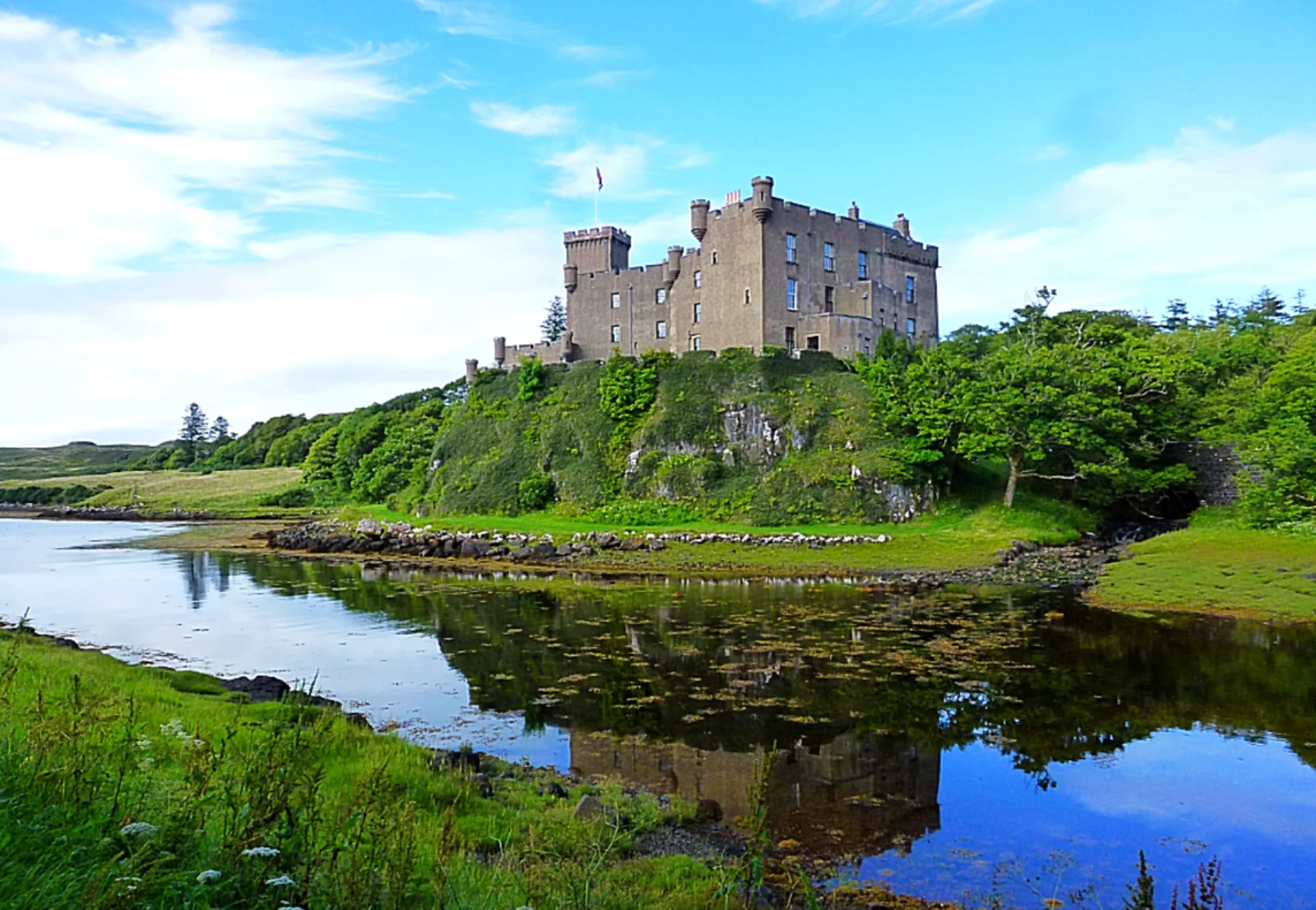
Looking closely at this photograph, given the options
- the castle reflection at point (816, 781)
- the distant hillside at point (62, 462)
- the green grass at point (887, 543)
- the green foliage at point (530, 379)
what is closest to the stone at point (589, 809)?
the castle reflection at point (816, 781)

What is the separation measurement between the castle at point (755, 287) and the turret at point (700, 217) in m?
0.06

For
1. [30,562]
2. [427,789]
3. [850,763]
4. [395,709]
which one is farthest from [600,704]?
[30,562]

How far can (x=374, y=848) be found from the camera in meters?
5.28

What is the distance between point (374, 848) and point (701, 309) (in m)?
53.9

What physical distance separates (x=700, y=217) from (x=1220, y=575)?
38.0 m

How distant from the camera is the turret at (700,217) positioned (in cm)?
5594

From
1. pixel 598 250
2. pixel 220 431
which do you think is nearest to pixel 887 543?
pixel 598 250

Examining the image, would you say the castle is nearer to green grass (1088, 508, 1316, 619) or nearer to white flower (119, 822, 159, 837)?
green grass (1088, 508, 1316, 619)

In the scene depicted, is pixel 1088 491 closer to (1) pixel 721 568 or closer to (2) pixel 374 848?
(1) pixel 721 568

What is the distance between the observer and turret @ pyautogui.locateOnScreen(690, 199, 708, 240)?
55938 millimetres

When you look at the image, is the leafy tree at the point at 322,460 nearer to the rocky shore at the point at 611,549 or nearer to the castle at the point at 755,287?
the rocky shore at the point at 611,549

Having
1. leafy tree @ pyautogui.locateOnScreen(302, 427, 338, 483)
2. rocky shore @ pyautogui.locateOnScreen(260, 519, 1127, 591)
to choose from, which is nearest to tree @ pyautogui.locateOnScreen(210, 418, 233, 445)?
leafy tree @ pyautogui.locateOnScreen(302, 427, 338, 483)

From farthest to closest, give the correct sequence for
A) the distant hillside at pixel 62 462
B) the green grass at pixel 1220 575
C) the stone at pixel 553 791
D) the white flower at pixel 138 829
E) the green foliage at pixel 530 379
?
the distant hillside at pixel 62 462 < the green foliage at pixel 530 379 < the green grass at pixel 1220 575 < the stone at pixel 553 791 < the white flower at pixel 138 829

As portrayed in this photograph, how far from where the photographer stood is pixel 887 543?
125ft
